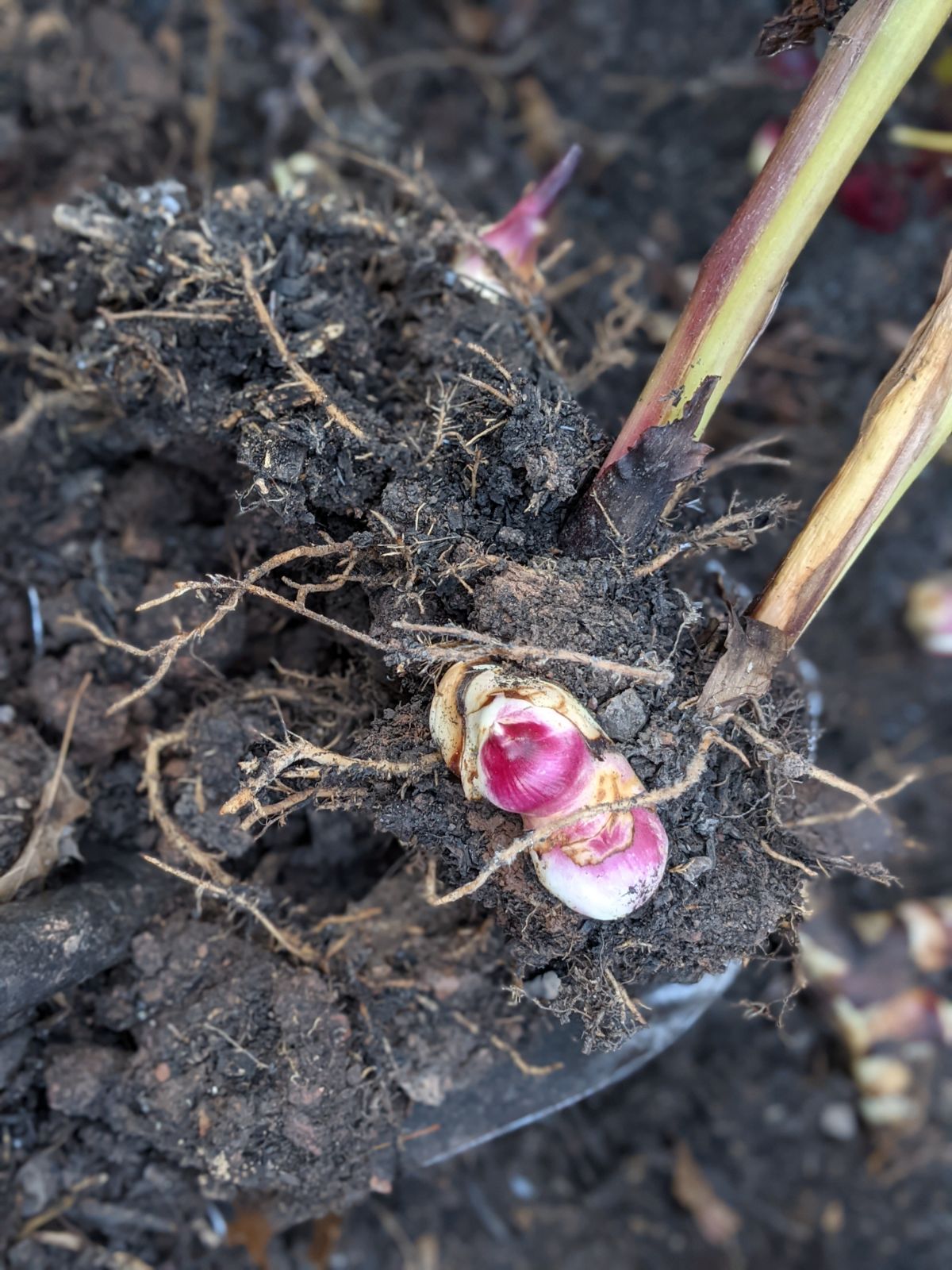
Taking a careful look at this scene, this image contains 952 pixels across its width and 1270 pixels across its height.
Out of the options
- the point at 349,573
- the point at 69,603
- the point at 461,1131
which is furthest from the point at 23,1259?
the point at 349,573

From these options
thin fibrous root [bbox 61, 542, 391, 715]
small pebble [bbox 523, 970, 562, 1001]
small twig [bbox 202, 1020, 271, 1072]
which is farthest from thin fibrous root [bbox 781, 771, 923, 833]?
small twig [bbox 202, 1020, 271, 1072]

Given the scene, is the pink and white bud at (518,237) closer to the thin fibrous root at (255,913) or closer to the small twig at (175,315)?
the small twig at (175,315)

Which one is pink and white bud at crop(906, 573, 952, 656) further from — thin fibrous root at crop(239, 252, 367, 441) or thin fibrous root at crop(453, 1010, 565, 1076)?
thin fibrous root at crop(239, 252, 367, 441)

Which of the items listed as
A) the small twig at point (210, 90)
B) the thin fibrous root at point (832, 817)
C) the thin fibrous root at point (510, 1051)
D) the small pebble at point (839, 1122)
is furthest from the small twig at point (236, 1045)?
the small twig at point (210, 90)

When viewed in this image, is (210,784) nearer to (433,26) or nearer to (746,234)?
(746,234)

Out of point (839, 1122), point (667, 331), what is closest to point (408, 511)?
point (667, 331)

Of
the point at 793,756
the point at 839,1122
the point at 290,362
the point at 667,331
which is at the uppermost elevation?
the point at 667,331

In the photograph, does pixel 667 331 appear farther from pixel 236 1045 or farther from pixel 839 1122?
pixel 839 1122
